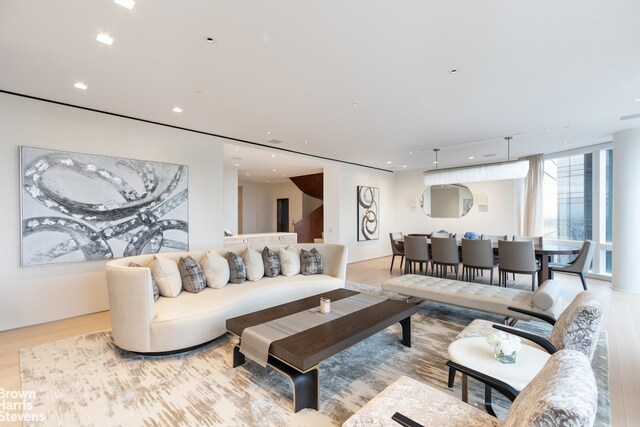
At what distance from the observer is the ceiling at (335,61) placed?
2.16 metres

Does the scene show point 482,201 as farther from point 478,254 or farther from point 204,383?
point 204,383

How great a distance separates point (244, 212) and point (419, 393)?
36.8 ft

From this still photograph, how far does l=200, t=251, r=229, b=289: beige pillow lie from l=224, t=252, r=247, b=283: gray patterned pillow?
11 cm

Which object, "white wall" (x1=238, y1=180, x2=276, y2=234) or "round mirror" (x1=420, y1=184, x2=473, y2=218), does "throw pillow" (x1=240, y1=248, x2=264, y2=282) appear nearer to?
"round mirror" (x1=420, y1=184, x2=473, y2=218)

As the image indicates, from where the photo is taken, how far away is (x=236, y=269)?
4.08 metres

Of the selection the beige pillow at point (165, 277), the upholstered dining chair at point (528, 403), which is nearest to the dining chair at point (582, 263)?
the upholstered dining chair at point (528, 403)

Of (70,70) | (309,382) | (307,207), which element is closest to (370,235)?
(307,207)

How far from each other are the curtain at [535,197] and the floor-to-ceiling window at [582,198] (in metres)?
0.20

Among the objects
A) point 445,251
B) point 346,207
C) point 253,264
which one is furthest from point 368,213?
point 253,264

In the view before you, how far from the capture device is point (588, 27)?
7.63ft

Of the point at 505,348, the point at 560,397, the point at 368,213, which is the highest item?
the point at 368,213

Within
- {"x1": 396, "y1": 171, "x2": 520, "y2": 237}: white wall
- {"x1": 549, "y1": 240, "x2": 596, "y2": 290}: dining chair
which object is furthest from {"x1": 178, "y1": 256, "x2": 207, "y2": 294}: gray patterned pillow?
{"x1": 396, "y1": 171, "x2": 520, "y2": 237}: white wall

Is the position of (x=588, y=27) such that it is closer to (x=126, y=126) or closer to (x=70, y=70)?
(x=70, y=70)

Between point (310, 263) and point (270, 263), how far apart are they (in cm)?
67
